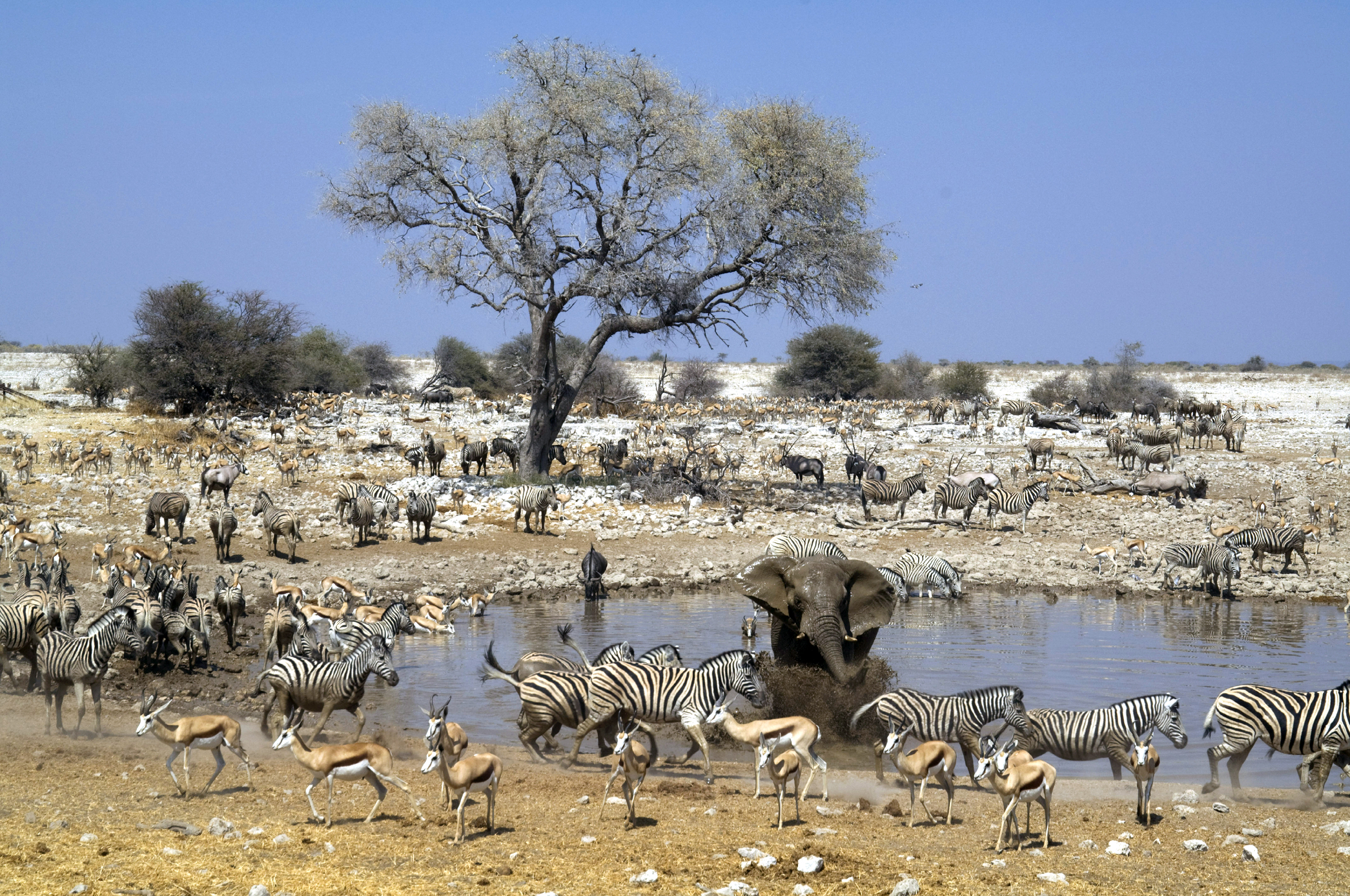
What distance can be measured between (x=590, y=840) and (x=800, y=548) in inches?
284

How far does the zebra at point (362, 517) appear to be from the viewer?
19.7 m

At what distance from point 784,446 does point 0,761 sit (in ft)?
70.8

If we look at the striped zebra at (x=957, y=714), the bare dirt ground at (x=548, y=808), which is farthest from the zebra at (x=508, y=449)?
the striped zebra at (x=957, y=714)

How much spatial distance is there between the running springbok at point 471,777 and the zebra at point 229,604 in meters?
6.83

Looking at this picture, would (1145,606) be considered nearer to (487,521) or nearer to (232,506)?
(487,521)

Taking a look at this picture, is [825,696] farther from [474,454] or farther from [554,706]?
[474,454]

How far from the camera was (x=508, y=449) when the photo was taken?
2730 cm

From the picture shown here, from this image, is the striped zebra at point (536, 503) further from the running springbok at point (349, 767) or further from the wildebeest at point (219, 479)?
the running springbok at point (349, 767)

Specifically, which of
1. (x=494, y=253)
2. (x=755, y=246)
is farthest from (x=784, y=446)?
(x=494, y=253)

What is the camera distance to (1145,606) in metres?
17.8

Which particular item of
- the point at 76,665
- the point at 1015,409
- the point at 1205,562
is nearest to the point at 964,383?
the point at 1015,409

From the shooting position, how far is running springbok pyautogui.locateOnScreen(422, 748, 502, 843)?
7285 mm

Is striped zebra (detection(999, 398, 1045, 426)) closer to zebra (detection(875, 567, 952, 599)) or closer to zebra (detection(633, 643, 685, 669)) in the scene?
zebra (detection(875, 567, 952, 599))

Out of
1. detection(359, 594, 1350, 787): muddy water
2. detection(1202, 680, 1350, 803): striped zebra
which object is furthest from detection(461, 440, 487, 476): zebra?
detection(1202, 680, 1350, 803): striped zebra
